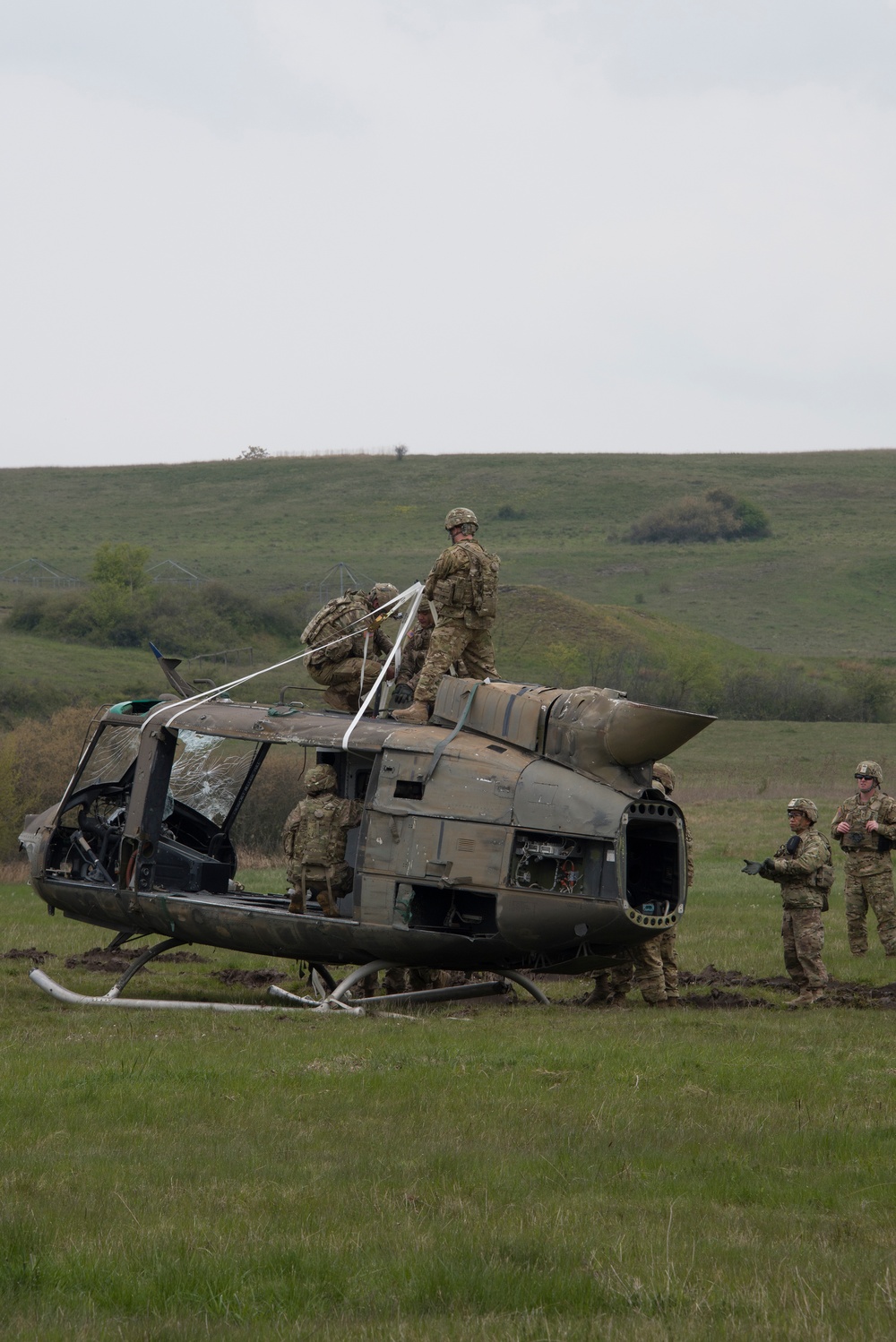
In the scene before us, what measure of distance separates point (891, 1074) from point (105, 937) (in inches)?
473

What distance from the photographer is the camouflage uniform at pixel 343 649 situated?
45.7 feet

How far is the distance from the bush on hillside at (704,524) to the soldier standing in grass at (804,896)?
91.5 metres

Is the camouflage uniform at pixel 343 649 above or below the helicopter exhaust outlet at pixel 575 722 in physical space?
above

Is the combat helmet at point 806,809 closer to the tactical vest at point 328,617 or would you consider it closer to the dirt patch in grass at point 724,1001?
the dirt patch in grass at point 724,1001

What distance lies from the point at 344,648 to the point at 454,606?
1.24 meters

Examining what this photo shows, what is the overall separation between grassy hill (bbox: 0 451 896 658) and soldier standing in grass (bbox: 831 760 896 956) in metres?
60.4

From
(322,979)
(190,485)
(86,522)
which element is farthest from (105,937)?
(190,485)

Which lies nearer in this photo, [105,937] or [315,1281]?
[315,1281]

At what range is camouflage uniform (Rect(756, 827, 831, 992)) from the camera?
13414mm

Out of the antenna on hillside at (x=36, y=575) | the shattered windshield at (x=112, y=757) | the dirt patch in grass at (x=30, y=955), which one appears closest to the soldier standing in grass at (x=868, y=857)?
the shattered windshield at (x=112, y=757)

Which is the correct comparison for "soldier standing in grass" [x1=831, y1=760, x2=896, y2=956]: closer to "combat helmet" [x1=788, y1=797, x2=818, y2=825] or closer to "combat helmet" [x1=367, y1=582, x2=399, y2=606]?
"combat helmet" [x1=788, y1=797, x2=818, y2=825]

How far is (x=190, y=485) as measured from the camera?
12450 centimetres

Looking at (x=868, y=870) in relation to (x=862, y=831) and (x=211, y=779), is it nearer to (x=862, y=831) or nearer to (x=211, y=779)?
(x=862, y=831)

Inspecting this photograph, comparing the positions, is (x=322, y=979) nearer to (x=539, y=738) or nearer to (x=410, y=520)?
(x=539, y=738)
